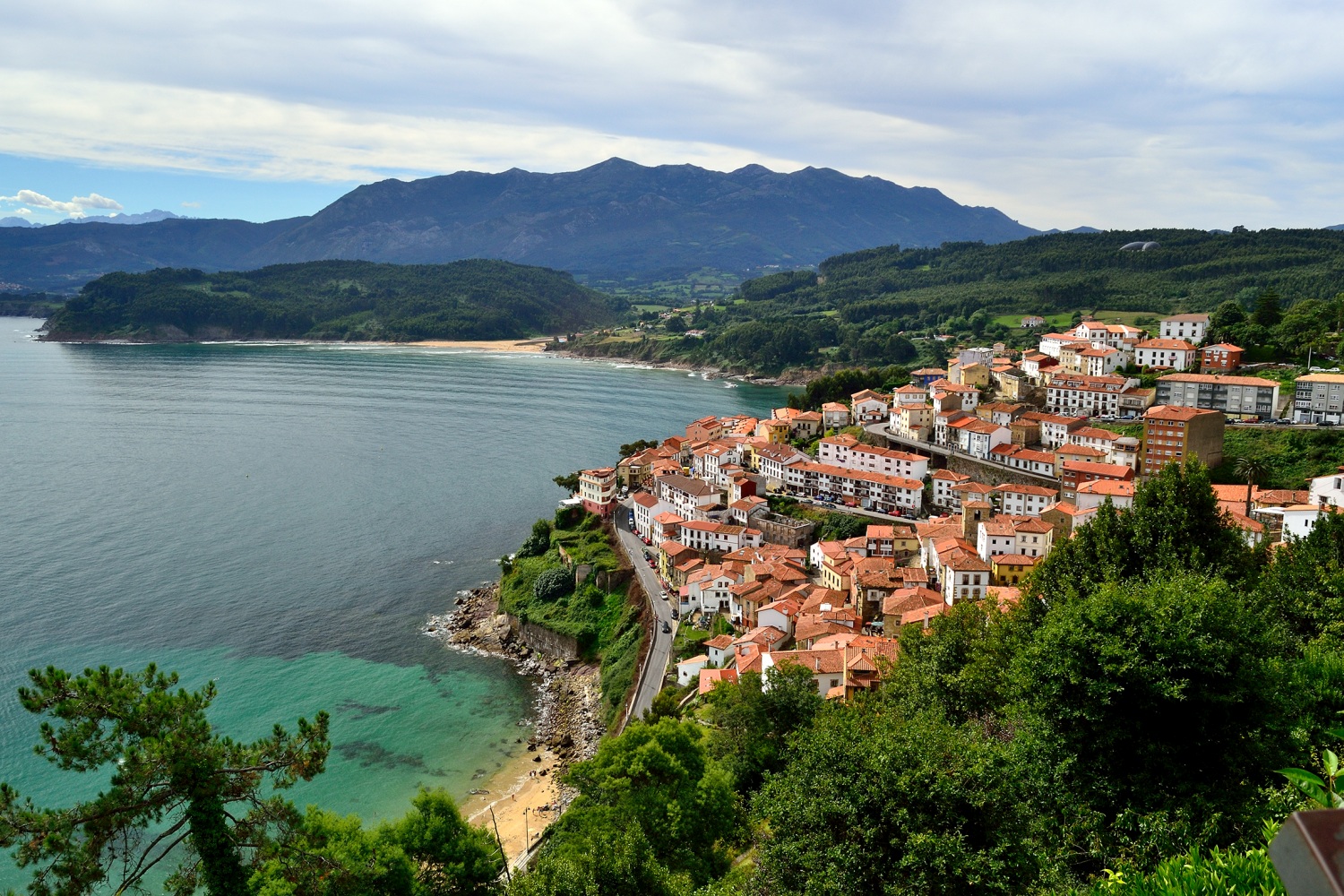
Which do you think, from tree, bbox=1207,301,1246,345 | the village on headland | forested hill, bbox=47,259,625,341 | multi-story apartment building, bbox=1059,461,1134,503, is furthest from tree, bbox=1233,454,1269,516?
forested hill, bbox=47,259,625,341

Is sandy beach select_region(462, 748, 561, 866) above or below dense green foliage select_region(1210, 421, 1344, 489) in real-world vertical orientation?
below

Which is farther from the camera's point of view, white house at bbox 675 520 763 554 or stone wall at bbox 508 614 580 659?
white house at bbox 675 520 763 554

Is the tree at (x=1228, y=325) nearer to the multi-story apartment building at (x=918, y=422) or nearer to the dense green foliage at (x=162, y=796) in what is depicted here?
the multi-story apartment building at (x=918, y=422)

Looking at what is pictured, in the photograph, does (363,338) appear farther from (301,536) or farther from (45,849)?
(45,849)

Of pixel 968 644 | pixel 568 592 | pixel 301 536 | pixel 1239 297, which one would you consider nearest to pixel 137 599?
pixel 301 536

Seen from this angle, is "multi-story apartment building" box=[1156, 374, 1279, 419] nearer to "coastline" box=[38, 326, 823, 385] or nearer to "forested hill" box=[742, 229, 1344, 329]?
"forested hill" box=[742, 229, 1344, 329]

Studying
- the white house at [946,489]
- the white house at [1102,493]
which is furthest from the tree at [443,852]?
the white house at [946,489]
